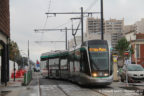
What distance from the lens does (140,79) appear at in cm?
2469

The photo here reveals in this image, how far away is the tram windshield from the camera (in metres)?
19.5

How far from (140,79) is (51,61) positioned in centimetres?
1225

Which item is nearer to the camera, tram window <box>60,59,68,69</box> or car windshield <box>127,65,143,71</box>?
car windshield <box>127,65,143,71</box>

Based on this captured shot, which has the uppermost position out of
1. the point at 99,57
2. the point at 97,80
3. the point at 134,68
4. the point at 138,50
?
the point at 138,50

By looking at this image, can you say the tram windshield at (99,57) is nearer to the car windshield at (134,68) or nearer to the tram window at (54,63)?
the car windshield at (134,68)

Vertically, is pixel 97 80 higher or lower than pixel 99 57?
lower

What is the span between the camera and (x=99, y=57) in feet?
64.8

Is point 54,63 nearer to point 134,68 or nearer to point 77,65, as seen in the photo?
point 134,68

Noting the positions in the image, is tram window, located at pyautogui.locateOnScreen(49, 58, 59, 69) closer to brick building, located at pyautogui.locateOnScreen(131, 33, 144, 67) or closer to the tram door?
the tram door

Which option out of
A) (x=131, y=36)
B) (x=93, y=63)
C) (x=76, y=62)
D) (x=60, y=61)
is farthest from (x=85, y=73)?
(x=131, y=36)

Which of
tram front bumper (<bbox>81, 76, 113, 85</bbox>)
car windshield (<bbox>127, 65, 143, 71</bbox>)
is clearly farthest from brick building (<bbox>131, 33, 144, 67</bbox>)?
tram front bumper (<bbox>81, 76, 113, 85</bbox>)

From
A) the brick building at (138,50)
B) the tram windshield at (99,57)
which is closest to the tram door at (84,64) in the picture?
the tram windshield at (99,57)

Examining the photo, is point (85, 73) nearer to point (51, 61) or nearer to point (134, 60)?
point (51, 61)

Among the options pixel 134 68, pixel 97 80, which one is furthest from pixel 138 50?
pixel 97 80
